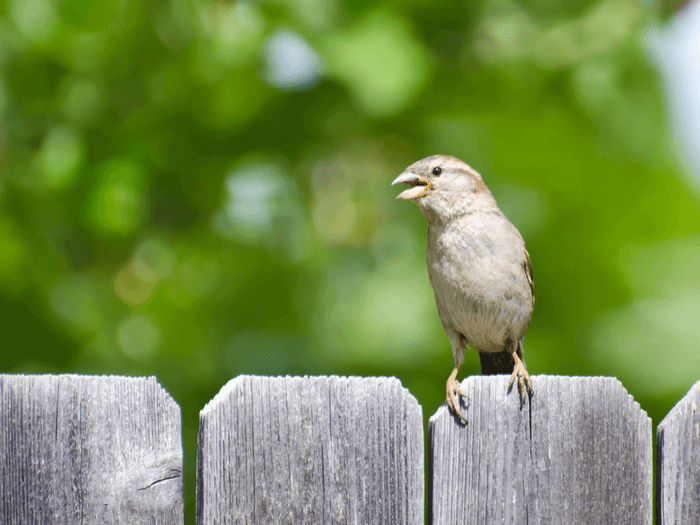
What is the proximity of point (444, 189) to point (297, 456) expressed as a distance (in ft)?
3.56

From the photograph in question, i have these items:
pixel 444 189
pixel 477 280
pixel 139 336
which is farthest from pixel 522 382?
pixel 139 336

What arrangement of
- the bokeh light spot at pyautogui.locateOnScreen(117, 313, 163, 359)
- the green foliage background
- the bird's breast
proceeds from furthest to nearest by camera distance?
the bokeh light spot at pyautogui.locateOnScreen(117, 313, 163, 359)
the green foliage background
the bird's breast

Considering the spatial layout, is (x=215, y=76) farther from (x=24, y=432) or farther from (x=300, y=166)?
(x=24, y=432)

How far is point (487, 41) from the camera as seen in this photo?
2.85 m

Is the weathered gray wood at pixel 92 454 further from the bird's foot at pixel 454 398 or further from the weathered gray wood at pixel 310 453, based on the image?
the bird's foot at pixel 454 398

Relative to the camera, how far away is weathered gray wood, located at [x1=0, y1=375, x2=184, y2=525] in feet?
4.19

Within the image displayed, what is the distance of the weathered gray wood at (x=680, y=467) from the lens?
4.95ft

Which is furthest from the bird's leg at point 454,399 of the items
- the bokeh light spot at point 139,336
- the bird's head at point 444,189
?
the bokeh light spot at point 139,336

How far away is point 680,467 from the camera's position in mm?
1520

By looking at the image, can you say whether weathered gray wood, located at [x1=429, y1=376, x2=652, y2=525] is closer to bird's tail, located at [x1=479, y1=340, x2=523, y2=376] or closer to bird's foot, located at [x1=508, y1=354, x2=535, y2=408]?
bird's foot, located at [x1=508, y1=354, x2=535, y2=408]

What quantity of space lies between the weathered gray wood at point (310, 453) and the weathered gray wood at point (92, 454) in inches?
3.2

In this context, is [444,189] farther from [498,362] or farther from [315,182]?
[315,182]

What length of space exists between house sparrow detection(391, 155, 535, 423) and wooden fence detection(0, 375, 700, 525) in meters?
0.53

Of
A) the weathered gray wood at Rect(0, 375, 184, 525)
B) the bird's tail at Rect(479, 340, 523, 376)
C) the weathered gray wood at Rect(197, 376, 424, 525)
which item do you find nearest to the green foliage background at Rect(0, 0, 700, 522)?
the bird's tail at Rect(479, 340, 523, 376)
